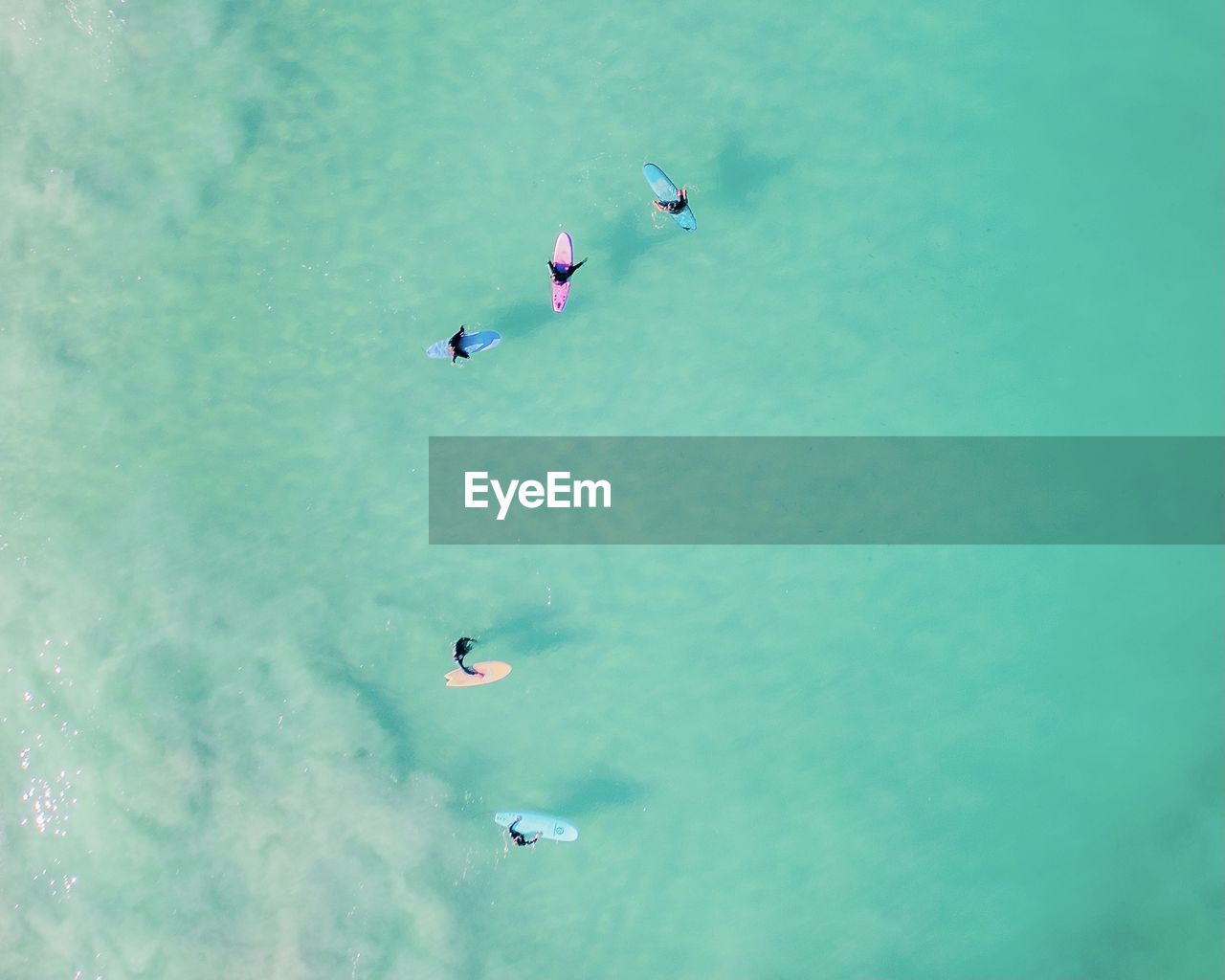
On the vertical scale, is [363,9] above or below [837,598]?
above

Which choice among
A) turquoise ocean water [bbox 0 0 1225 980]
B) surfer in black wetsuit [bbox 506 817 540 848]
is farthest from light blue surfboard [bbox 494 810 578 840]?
turquoise ocean water [bbox 0 0 1225 980]

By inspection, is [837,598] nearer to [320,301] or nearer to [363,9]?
[320,301]

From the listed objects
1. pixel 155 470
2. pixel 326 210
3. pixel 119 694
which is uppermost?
pixel 326 210

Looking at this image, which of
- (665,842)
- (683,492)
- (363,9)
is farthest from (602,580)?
(363,9)

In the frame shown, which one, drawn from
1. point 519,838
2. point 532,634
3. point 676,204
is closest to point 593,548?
point 532,634

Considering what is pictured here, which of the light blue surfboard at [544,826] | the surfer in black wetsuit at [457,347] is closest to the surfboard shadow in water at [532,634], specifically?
the light blue surfboard at [544,826]

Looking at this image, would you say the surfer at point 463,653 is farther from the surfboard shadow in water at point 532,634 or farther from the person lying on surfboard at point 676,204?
the person lying on surfboard at point 676,204

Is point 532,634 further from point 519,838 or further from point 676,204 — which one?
point 676,204
